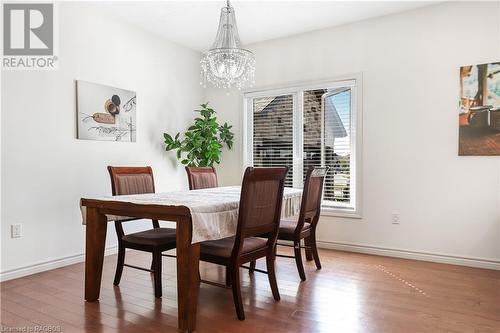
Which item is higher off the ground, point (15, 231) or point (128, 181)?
point (128, 181)

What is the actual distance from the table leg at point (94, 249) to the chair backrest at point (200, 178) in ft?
4.02

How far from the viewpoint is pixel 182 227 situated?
2078 millimetres

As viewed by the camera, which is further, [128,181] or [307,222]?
[307,222]

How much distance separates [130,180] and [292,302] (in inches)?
66.7

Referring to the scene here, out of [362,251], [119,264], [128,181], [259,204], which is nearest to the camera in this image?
[259,204]

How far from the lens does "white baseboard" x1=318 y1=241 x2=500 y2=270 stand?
3455mm

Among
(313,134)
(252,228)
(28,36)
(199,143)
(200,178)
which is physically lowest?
(252,228)

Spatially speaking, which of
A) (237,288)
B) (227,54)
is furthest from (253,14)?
(237,288)

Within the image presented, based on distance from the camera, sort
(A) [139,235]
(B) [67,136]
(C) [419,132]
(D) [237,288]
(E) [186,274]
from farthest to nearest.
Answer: (C) [419,132] < (B) [67,136] < (A) [139,235] < (D) [237,288] < (E) [186,274]

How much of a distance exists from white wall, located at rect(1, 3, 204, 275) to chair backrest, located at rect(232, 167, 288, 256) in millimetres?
2148

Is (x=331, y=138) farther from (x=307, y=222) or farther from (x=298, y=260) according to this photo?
(x=298, y=260)

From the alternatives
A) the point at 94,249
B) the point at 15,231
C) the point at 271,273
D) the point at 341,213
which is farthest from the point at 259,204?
the point at 15,231

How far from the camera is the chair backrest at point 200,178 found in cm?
371

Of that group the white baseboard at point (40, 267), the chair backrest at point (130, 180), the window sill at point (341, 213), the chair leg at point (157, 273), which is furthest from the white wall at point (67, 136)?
the window sill at point (341, 213)
